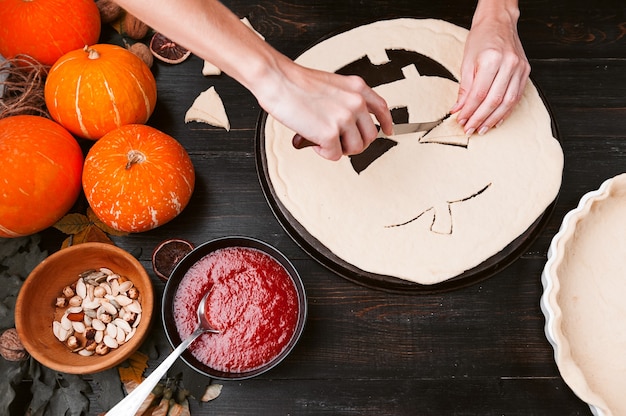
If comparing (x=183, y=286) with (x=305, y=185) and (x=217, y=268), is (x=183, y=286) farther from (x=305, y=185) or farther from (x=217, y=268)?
(x=305, y=185)

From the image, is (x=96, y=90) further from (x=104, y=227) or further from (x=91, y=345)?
(x=91, y=345)

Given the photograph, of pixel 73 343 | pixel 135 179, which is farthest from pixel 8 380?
pixel 135 179

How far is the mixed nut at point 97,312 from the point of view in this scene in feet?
4.08

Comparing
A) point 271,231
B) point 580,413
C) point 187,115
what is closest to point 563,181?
point 580,413

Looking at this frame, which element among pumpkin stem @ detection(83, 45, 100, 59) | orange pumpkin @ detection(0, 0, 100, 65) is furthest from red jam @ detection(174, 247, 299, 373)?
orange pumpkin @ detection(0, 0, 100, 65)

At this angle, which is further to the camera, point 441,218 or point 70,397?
point 441,218

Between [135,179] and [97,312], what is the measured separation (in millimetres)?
340

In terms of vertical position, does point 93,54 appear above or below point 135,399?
above

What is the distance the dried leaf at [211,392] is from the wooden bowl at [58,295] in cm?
20

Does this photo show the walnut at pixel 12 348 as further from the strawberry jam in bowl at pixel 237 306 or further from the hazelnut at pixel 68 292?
the strawberry jam in bowl at pixel 237 306

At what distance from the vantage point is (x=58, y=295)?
1.28 m

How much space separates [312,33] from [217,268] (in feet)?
2.67

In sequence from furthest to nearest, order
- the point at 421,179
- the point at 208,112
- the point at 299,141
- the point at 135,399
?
the point at 208,112, the point at 421,179, the point at 299,141, the point at 135,399

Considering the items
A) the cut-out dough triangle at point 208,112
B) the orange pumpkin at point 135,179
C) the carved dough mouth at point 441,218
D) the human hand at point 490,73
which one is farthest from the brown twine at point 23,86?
Result: the human hand at point 490,73
